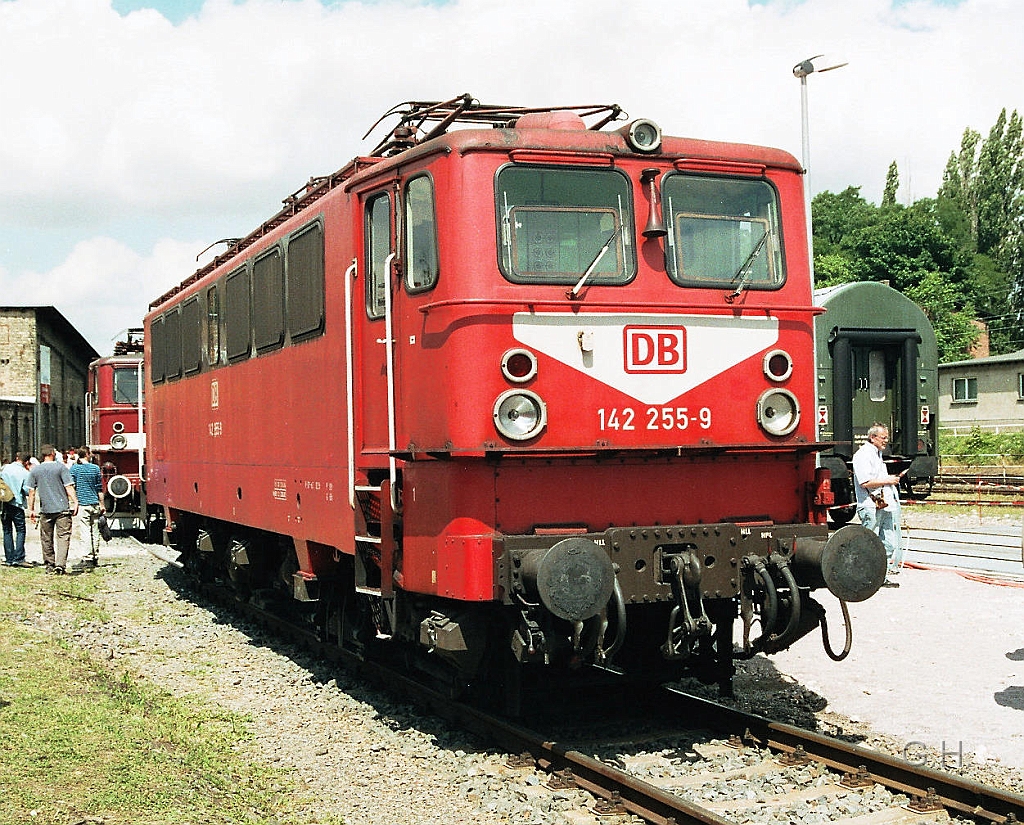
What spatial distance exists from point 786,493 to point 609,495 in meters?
1.29

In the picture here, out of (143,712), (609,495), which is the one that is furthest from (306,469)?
(609,495)

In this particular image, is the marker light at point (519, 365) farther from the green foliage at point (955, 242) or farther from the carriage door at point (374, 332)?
the green foliage at point (955, 242)

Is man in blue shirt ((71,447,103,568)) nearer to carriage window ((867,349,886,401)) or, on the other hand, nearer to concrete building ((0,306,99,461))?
carriage window ((867,349,886,401))

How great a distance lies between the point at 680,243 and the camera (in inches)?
296

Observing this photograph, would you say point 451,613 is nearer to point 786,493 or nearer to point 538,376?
point 538,376

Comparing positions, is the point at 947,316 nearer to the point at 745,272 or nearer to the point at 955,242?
the point at 955,242

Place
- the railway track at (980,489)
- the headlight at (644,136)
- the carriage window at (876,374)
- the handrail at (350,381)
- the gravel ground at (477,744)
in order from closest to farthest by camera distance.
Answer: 1. the gravel ground at (477,744)
2. the headlight at (644,136)
3. the handrail at (350,381)
4. the carriage window at (876,374)
5. the railway track at (980,489)

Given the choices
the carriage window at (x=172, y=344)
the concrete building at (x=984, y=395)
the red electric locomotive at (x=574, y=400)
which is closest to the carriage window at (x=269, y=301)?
the red electric locomotive at (x=574, y=400)

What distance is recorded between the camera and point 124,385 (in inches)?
964

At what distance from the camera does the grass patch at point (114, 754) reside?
6148 millimetres

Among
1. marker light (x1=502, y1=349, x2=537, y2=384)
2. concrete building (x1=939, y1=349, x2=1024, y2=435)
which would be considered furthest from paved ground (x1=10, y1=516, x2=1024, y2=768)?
concrete building (x1=939, y1=349, x2=1024, y2=435)

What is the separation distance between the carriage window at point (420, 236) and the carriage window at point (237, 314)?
4.07m

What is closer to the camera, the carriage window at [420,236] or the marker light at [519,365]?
the marker light at [519,365]

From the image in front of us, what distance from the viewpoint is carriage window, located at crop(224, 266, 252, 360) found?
11.2m
